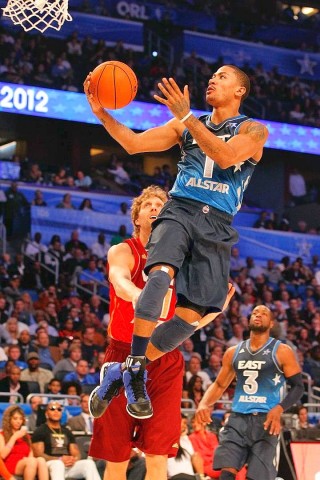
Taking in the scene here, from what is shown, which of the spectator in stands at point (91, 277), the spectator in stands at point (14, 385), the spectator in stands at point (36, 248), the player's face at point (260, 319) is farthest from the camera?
the spectator in stands at point (36, 248)

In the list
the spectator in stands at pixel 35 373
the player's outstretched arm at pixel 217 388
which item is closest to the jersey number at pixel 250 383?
the player's outstretched arm at pixel 217 388

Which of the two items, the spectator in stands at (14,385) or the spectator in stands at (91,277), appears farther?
the spectator in stands at (91,277)

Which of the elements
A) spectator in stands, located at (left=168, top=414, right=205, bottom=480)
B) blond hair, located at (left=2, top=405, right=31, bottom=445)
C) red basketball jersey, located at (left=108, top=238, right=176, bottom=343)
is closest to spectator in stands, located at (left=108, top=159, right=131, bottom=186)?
spectator in stands, located at (left=168, top=414, right=205, bottom=480)

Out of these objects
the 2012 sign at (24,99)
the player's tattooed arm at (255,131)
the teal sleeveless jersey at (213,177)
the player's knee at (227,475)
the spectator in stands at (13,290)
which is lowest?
the player's knee at (227,475)

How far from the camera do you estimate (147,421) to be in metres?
6.33

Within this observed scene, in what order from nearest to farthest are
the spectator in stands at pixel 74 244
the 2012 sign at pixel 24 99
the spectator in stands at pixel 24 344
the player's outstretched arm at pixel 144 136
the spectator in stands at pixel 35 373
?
the player's outstretched arm at pixel 144 136, the spectator in stands at pixel 35 373, the spectator in stands at pixel 24 344, the spectator in stands at pixel 74 244, the 2012 sign at pixel 24 99

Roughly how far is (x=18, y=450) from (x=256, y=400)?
10.4ft

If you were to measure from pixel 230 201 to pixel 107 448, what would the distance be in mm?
1990

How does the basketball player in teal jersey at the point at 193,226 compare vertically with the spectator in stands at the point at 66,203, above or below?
below

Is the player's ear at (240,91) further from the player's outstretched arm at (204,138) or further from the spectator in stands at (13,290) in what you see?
the spectator in stands at (13,290)

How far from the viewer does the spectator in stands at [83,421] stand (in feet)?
37.5

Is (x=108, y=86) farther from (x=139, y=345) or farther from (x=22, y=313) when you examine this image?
(x=22, y=313)

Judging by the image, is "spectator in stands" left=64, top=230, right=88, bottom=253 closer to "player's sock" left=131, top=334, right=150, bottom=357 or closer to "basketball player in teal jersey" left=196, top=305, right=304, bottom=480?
"basketball player in teal jersey" left=196, top=305, right=304, bottom=480

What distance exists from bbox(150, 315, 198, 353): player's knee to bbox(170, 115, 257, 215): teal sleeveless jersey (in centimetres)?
77
